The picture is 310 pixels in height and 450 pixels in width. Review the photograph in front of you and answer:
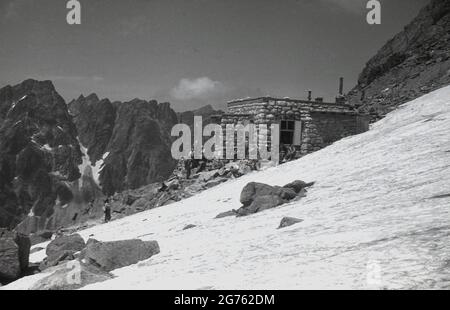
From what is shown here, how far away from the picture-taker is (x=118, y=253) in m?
8.38

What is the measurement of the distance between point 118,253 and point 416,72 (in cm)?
2977

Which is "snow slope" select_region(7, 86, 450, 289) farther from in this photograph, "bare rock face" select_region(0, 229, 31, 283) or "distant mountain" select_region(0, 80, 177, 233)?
"distant mountain" select_region(0, 80, 177, 233)

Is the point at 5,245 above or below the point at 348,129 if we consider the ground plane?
below

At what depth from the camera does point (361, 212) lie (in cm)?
828

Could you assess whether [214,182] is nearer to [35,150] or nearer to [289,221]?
[289,221]

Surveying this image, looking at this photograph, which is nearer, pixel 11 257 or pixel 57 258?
pixel 11 257

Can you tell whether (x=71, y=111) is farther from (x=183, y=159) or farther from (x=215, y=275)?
(x=215, y=275)

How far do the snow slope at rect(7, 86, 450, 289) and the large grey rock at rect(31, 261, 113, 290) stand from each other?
27 cm

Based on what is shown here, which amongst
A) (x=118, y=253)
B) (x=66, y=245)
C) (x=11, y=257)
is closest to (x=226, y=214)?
(x=118, y=253)

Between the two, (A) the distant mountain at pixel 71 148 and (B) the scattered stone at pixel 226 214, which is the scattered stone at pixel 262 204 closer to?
(B) the scattered stone at pixel 226 214

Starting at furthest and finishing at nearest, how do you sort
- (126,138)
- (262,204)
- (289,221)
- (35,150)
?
(126,138) → (35,150) → (262,204) → (289,221)

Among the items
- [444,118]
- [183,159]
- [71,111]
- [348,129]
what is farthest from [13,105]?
[444,118]

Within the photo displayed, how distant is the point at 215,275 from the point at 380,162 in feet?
26.8

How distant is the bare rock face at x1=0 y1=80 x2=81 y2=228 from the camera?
113 meters
